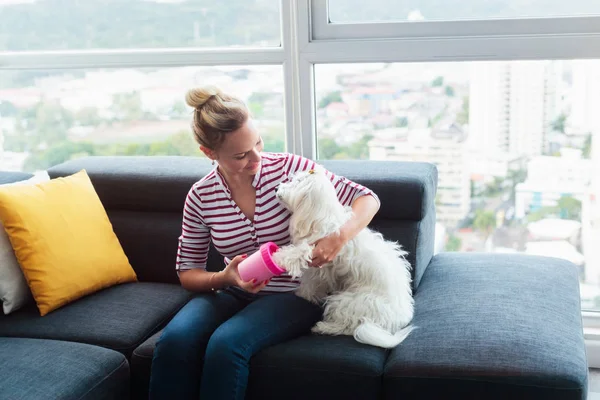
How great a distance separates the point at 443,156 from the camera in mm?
2963

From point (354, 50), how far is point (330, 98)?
0.23 metres

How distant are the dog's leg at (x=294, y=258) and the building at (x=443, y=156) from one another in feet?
3.64

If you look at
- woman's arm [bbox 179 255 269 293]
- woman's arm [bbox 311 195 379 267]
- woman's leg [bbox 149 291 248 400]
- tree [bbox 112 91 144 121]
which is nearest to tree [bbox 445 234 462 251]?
woman's arm [bbox 311 195 379 267]

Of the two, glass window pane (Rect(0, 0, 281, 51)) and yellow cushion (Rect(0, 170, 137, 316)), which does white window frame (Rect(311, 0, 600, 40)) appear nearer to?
glass window pane (Rect(0, 0, 281, 51))

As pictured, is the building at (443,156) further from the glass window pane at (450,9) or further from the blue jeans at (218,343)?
the blue jeans at (218,343)

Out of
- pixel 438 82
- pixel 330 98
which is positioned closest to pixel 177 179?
pixel 330 98

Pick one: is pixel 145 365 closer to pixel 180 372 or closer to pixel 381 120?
pixel 180 372

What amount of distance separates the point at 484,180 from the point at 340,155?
1.96ft

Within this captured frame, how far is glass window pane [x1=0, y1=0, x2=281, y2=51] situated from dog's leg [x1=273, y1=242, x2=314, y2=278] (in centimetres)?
131

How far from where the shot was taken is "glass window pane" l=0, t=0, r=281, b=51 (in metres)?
3.08

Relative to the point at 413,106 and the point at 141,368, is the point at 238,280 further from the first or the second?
the point at 413,106

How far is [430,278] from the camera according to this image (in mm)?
2518

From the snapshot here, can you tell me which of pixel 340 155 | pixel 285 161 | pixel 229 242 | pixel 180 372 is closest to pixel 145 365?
pixel 180 372

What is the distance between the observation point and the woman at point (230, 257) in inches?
77.7
